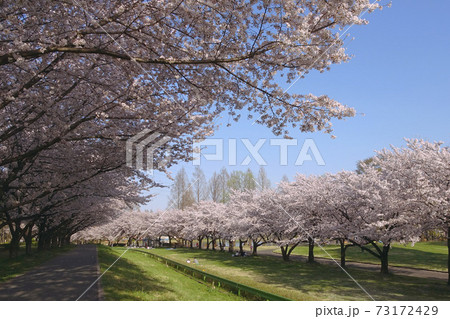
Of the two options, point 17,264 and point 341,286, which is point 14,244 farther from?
point 341,286

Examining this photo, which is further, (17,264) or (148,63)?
(17,264)

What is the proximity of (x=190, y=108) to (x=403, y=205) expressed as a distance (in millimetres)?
13622

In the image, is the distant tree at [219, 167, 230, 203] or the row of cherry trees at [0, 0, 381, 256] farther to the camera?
Result: the distant tree at [219, 167, 230, 203]

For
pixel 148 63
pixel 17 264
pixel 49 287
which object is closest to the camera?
pixel 148 63

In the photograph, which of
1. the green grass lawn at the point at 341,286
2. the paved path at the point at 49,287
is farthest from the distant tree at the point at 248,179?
the paved path at the point at 49,287

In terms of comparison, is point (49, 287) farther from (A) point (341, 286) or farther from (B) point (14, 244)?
(B) point (14, 244)

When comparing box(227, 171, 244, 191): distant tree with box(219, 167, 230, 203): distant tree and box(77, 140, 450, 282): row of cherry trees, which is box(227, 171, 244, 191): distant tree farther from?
box(77, 140, 450, 282): row of cherry trees

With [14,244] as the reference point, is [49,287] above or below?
above

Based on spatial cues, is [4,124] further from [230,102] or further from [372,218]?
[372,218]

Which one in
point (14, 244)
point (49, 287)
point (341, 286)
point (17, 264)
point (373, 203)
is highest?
point (373, 203)

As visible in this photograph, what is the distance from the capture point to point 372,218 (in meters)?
19.2

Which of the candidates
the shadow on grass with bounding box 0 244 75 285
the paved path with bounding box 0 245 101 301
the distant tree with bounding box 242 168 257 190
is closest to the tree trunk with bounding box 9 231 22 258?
the shadow on grass with bounding box 0 244 75 285

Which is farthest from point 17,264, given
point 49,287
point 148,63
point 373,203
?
point 373,203

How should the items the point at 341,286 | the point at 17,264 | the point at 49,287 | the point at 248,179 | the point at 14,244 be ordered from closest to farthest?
the point at 49,287 → the point at 341,286 → the point at 17,264 → the point at 14,244 → the point at 248,179
